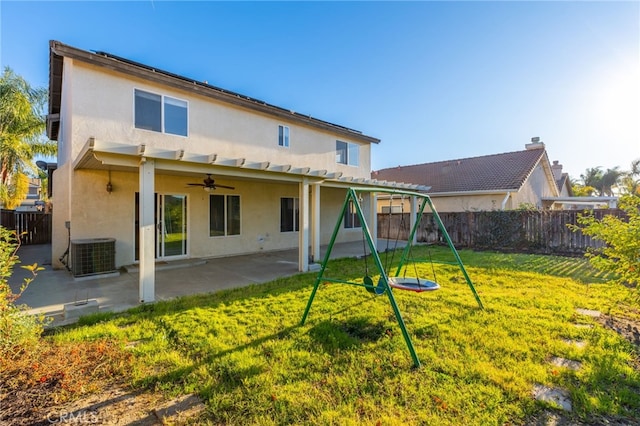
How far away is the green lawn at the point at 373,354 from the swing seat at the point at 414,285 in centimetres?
46

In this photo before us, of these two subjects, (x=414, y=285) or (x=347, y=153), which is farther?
(x=347, y=153)

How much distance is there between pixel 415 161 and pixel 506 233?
13524 mm

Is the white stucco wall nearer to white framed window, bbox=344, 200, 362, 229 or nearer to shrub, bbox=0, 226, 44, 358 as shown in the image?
white framed window, bbox=344, 200, 362, 229

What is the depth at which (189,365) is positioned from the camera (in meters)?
3.29

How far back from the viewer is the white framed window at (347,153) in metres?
14.2

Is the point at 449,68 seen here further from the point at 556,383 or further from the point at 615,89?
the point at 556,383

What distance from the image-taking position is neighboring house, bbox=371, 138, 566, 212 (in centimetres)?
1636

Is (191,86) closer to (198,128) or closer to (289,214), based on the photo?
(198,128)

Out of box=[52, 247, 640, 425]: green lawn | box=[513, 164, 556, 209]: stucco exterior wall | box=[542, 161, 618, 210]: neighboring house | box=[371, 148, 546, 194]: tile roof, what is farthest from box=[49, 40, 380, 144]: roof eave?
box=[542, 161, 618, 210]: neighboring house

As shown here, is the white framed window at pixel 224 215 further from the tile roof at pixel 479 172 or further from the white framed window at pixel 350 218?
the tile roof at pixel 479 172

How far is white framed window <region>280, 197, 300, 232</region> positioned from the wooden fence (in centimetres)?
1254

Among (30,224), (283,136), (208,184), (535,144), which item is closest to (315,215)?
(208,184)

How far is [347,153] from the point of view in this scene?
1454 centimetres

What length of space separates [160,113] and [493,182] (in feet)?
56.2
